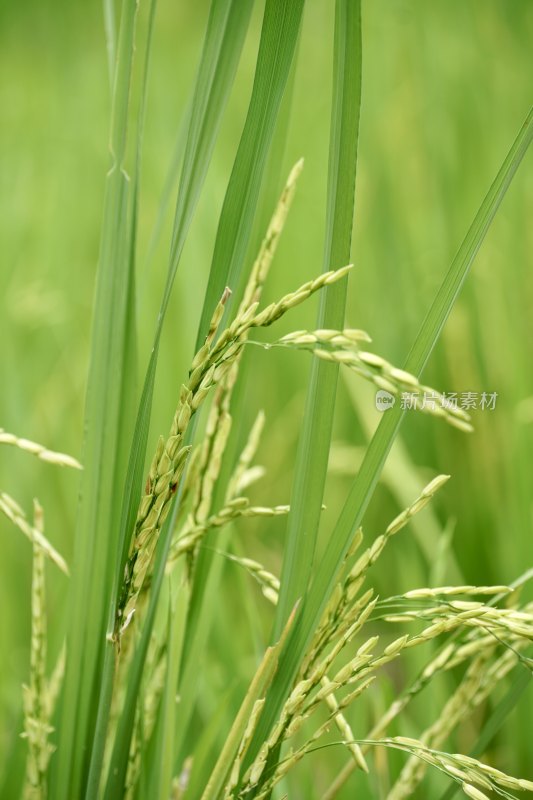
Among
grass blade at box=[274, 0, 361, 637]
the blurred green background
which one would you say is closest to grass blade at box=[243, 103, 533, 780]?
grass blade at box=[274, 0, 361, 637]

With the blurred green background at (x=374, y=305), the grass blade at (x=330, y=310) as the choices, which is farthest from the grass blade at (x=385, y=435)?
the blurred green background at (x=374, y=305)

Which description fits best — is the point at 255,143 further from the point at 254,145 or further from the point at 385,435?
the point at 385,435

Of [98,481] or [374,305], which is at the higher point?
[374,305]

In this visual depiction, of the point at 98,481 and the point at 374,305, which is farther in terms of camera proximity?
the point at 374,305

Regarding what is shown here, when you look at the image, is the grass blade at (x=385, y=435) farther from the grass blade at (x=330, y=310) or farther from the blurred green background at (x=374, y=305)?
the blurred green background at (x=374, y=305)

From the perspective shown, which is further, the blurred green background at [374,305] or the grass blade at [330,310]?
the blurred green background at [374,305]

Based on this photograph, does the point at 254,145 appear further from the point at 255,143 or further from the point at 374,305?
the point at 374,305

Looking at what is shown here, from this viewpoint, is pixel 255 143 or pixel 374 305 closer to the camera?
pixel 255 143

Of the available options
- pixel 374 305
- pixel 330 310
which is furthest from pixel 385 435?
pixel 374 305

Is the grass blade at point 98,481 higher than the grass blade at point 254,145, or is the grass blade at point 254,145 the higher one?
the grass blade at point 254,145

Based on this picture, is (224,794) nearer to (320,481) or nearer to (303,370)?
(320,481)
